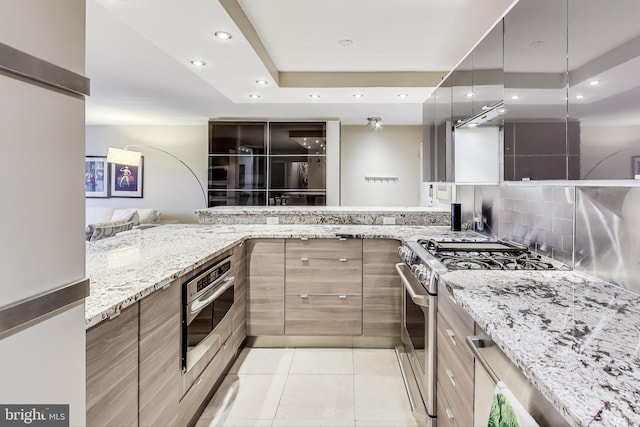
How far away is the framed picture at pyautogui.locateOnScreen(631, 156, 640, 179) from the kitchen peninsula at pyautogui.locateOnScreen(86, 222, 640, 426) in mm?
416

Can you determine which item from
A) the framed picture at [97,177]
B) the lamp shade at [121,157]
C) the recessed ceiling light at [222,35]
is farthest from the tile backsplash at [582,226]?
the framed picture at [97,177]

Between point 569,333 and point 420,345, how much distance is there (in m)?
1.06

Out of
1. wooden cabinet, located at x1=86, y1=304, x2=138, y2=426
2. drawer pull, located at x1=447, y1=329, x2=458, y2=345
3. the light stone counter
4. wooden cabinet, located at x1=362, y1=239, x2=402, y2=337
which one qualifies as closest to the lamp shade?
the light stone counter

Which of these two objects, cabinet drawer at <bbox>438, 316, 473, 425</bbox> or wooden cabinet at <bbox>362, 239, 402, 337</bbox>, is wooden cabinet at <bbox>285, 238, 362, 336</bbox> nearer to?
wooden cabinet at <bbox>362, 239, 402, 337</bbox>

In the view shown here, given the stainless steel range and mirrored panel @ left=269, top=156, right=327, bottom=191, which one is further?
mirrored panel @ left=269, top=156, right=327, bottom=191

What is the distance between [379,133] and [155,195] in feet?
14.5

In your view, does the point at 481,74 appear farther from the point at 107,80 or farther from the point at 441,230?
the point at 107,80

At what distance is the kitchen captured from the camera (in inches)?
50.2

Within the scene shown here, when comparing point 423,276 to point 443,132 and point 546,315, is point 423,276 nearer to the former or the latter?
point 546,315

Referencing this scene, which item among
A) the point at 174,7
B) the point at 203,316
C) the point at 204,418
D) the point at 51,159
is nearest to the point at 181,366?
the point at 203,316

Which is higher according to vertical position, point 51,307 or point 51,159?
point 51,159

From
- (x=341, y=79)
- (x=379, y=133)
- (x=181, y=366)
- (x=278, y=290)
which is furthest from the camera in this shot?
(x=379, y=133)

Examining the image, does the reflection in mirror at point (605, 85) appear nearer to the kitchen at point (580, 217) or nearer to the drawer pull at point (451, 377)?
the kitchen at point (580, 217)

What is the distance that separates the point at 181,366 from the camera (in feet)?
5.12
